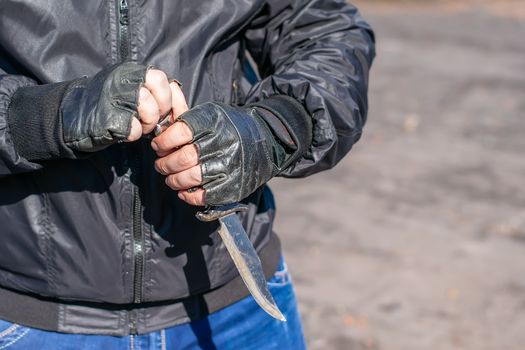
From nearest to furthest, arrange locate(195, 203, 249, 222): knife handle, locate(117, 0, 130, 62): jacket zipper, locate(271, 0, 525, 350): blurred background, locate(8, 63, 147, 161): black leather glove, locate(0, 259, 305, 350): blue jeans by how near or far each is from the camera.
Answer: locate(8, 63, 147, 161): black leather glove, locate(195, 203, 249, 222): knife handle, locate(117, 0, 130, 62): jacket zipper, locate(0, 259, 305, 350): blue jeans, locate(271, 0, 525, 350): blurred background

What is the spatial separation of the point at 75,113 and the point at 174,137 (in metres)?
0.19

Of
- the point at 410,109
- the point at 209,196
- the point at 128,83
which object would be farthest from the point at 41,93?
the point at 410,109

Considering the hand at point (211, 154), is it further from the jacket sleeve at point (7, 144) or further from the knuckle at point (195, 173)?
the jacket sleeve at point (7, 144)

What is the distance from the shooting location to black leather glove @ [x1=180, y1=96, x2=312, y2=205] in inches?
70.6

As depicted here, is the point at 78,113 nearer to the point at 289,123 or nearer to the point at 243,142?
the point at 243,142

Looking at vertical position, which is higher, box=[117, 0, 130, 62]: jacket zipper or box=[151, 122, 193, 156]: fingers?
box=[117, 0, 130, 62]: jacket zipper

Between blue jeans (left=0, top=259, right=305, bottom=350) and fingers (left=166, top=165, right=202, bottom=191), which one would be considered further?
blue jeans (left=0, top=259, right=305, bottom=350)

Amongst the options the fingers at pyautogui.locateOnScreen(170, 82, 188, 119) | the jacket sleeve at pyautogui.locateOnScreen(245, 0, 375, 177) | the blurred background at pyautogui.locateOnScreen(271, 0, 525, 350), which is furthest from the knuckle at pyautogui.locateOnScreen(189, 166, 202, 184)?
the blurred background at pyautogui.locateOnScreen(271, 0, 525, 350)

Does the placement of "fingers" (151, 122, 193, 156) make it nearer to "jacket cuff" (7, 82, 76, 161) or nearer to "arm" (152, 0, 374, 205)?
"arm" (152, 0, 374, 205)

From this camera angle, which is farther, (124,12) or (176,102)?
(124,12)

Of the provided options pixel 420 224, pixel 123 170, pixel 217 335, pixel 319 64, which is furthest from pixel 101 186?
pixel 420 224

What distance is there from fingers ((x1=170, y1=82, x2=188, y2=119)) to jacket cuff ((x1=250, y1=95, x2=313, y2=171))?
226 mm

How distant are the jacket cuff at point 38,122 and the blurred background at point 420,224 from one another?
3.05 m

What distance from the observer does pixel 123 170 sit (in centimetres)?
200
